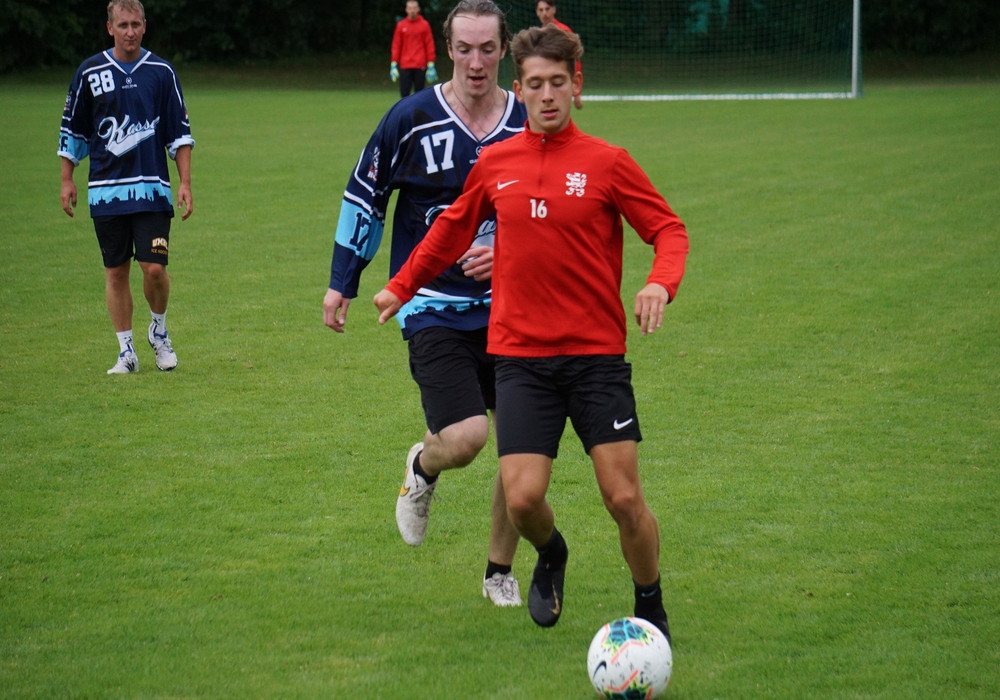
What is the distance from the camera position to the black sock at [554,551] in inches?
167

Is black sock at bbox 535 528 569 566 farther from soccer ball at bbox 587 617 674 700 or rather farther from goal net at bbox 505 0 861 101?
goal net at bbox 505 0 861 101

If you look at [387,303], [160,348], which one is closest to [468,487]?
[387,303]

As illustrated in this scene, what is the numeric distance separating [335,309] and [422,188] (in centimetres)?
61

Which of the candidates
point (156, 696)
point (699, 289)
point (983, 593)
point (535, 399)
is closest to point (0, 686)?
point (156, 696)

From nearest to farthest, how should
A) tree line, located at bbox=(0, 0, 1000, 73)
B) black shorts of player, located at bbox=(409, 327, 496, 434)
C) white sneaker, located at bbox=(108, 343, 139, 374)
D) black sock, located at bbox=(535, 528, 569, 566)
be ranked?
black sock, located at bbox=(535, 528, 569, 566) < black shorts of player, located at bbox=(409, 327, 496, 434) < white sneaker, located at bbox=(108, 343, 139, 374) < tree line, located at bbox=(0, 0, 1000, 73)

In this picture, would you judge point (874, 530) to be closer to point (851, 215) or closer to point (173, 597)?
point (173, 597)

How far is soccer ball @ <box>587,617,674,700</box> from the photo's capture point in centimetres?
360

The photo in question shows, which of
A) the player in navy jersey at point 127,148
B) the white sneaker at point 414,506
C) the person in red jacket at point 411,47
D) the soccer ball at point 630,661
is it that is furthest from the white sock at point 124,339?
the person in red jacket at point 411,47

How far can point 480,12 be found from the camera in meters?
4.56

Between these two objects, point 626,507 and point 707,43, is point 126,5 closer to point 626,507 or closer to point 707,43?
point 626,507

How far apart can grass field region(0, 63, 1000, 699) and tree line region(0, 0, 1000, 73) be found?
1030 inches

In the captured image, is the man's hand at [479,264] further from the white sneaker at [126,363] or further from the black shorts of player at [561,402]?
the white sneaker at [126,363]

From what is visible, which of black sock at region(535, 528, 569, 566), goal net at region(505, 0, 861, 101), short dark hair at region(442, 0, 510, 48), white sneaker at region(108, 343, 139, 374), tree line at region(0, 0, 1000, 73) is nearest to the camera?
black sock at region(535, 528, 569, 566)

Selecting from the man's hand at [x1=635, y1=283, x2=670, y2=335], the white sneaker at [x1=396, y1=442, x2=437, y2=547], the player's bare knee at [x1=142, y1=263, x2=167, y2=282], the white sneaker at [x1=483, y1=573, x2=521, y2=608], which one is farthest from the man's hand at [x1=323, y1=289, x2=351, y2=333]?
the player's bare knee at [x1=142, y1=263, x2=167, y2=282]
